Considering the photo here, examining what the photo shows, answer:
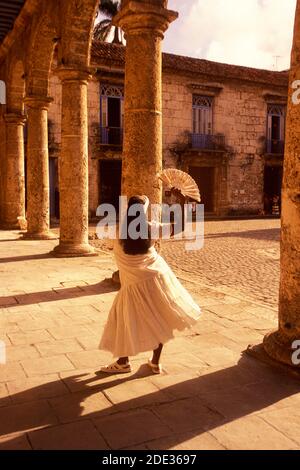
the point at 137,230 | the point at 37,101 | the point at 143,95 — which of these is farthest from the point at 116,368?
the point at 37,101

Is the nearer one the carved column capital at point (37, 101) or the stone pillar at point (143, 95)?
the stone pillar at point (143, 95)

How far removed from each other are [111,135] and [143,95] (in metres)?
Result: 15.1

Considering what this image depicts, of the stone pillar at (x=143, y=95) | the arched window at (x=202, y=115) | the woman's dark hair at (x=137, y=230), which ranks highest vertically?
the arched window at (x=202, y=115)

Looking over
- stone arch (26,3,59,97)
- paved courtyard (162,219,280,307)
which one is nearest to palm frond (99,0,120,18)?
stone arch (26,3,59,97)

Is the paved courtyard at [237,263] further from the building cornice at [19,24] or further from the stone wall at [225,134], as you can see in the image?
the stone wall at [225,134]

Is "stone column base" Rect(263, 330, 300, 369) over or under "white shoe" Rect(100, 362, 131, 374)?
over

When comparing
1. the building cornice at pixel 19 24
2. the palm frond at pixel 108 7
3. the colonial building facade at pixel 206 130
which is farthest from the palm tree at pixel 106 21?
the building cornice at pixel 19 24

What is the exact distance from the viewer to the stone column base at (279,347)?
11.2ft

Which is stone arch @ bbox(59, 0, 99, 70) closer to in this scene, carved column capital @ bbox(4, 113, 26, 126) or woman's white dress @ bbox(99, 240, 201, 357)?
carved column capital @ bbox(4, 113, 26, 126)

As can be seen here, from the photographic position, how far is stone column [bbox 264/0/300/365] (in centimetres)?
337

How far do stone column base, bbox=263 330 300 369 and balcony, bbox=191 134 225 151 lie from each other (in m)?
19.3

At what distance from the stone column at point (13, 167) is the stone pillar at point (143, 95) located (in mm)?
8622

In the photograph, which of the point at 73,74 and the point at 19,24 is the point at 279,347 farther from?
the point at 19,24

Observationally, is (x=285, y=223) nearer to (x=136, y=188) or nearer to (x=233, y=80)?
(x=136, y=188)
